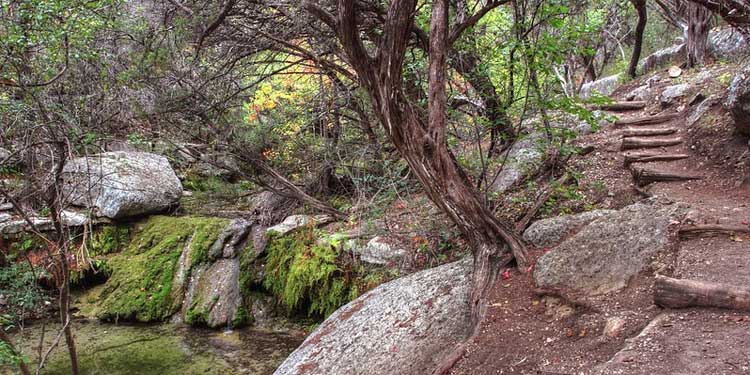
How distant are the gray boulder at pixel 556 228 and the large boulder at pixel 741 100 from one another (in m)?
1.58

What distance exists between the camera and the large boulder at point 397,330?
3669 mm

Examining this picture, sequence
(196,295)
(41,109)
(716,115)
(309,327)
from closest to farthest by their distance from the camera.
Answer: (41,109) → (716,115) → (309,327) → (196,295)

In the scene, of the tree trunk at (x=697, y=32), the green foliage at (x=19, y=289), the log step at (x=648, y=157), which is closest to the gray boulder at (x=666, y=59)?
the tree trunk at (x=697, y=32)

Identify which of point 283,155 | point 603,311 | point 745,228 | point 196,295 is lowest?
point 196,295

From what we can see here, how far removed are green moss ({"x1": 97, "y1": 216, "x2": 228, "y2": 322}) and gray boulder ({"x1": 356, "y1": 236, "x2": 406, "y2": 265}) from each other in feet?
10.6

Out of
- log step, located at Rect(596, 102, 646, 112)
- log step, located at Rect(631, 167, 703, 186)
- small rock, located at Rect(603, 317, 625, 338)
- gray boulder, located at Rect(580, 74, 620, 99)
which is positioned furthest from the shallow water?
gray boulder, located at Rect(580, 74, 620, 99)

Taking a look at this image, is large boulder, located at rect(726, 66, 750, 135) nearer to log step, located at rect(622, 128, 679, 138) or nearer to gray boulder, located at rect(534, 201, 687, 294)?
gray boulder, located at rect(534, 201, 687, 294)

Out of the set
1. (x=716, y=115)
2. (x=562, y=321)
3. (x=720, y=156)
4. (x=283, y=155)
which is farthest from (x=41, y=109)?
(x=716, y=115)

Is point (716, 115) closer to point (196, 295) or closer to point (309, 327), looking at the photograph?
point (309, 327)

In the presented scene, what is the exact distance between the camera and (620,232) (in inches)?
149

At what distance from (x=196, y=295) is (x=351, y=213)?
284 cm

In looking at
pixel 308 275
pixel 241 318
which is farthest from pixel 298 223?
pixel 241 318

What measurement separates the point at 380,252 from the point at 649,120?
4.76 meters

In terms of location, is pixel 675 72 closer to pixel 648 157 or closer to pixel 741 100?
pixel 648 157
